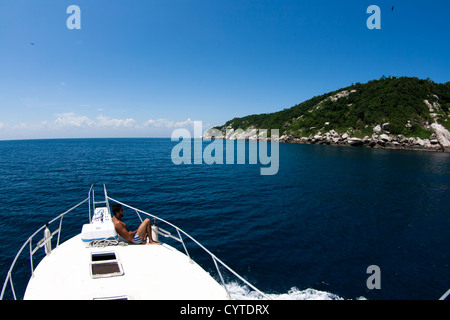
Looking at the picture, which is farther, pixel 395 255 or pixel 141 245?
pixel 395 255

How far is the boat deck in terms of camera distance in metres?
6.07

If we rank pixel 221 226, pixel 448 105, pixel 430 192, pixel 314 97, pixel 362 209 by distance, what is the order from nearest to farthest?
pixel 221 226
pixel 362 209
pixel 430 192
pixel 448 105
pixel 314 97

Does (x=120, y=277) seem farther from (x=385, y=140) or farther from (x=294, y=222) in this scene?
(x=385, y=140)

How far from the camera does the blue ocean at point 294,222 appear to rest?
37.4 ft

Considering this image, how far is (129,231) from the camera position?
920 centimetres

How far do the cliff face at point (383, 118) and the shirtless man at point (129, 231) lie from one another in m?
105

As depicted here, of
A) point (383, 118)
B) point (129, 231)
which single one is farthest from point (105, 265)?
point (383, 118)

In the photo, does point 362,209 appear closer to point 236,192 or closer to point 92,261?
point 236,192

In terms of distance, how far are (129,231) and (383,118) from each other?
11728 cm

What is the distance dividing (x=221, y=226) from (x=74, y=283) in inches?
481

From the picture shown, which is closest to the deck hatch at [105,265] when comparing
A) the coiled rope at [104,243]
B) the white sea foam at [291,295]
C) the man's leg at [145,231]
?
the coiled rope at [104,243]

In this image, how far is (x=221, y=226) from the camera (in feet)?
57.9

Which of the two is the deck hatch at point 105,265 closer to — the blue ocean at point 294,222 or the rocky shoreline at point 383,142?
the blue ocean at point 294,222
